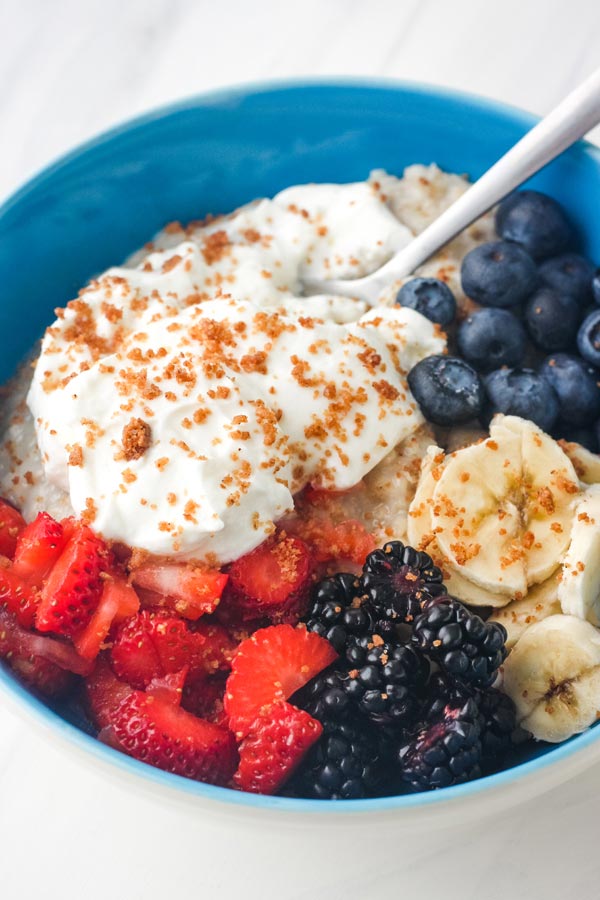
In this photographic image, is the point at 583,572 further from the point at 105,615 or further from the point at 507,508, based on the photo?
the point at 105,615

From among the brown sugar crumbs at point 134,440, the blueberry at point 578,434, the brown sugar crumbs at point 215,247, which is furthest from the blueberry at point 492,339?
the brown sugar crumbs at point 134,440

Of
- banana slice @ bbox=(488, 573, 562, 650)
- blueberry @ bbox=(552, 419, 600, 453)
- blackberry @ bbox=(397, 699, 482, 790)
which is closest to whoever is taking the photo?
blackberry @ bbox=(397, 699, 482, 790)

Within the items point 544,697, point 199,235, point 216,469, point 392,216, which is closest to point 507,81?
point 392,216

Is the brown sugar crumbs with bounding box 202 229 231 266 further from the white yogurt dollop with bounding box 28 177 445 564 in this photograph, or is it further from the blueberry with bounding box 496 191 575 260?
the blueberry with bounding box 496 191 575 260

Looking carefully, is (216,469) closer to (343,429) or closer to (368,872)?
(343,429)

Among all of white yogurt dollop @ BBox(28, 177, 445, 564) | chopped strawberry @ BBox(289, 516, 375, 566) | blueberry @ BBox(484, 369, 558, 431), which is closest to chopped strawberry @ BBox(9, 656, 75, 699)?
white yogurt dollop @ BBox(28, 177, 445, 564)

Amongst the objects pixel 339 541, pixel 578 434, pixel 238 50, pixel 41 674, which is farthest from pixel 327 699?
pixel 238 50

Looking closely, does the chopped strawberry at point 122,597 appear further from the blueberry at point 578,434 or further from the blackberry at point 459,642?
the blueberry at point 578,434
